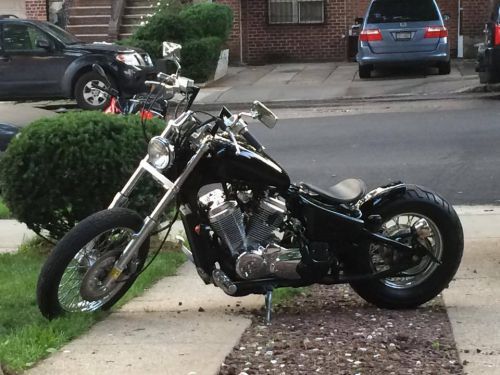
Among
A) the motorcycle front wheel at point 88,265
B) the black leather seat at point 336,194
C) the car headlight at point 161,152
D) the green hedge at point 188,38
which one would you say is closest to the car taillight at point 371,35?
the green hedge at point 188,38

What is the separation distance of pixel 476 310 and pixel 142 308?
2065 mm

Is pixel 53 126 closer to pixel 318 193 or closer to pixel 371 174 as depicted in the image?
pixel 318 193

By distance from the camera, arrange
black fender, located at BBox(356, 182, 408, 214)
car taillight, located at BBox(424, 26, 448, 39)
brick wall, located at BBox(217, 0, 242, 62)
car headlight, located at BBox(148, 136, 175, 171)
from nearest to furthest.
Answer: car headlight, located at BBox(148, 136, 175, 171)
black fender, located at BBox(356, 182, 408, 214)
car taillight, located at BBox(424, 26, 448, 39)
brick wall, located at BBox(217, 0, 242, 62)

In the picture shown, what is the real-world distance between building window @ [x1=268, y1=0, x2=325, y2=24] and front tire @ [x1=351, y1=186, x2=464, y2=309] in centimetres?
2012

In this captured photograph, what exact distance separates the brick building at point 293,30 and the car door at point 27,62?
7960 mm

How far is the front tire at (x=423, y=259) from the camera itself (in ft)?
17.3

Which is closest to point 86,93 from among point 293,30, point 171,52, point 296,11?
point 293,30

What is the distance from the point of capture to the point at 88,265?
198 inches

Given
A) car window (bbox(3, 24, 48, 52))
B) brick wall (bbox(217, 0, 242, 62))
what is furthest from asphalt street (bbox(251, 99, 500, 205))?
brick wall (bbox(217, 0, 242, 62))

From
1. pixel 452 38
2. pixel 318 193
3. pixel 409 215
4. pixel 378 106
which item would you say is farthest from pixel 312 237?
pixel 452 38

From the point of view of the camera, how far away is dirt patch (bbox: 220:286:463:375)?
4305 mm

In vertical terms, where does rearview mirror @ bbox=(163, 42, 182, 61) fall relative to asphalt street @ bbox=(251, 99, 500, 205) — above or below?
above

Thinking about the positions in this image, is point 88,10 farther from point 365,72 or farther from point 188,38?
point 365,72

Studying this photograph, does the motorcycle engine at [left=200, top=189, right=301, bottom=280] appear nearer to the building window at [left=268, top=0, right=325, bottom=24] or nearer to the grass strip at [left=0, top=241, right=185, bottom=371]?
the grass strip at [left=0, top=241, right=185, bottom=371]
